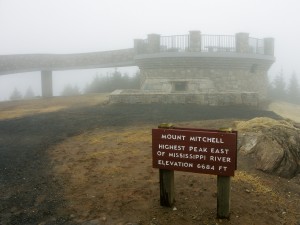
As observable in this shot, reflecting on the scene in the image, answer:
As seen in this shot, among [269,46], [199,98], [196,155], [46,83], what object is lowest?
[196,155]

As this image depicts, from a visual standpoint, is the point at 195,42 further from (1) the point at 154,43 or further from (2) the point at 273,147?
(2) the point at 273,147

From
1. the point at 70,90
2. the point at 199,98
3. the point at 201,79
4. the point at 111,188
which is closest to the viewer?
the point at 111,188

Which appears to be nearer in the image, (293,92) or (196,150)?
(196,150)

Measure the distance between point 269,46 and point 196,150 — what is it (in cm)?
2072

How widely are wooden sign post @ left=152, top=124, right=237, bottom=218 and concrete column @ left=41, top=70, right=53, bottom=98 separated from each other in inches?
999

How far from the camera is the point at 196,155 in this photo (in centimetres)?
509

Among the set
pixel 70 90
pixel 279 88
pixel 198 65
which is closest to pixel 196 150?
pixel 198 65

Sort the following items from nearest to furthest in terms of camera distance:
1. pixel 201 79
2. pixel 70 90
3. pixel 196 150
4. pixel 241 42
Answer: pixel 196 150, pixel 201 79, pixel 241 42, pixel 70 90

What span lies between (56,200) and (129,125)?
6.55 meters

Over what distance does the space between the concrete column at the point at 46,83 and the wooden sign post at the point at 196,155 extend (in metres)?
25.4

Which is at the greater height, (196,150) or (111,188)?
(196,150)

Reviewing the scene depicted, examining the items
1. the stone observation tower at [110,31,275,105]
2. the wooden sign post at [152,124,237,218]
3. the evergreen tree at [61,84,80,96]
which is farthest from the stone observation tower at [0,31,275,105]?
the evergreen tree at [61,84,80,96]

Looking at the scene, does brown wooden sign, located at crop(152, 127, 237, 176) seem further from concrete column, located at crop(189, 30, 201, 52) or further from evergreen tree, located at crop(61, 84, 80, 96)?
evergreen tree, located at crop(61, 84, 80, 96)

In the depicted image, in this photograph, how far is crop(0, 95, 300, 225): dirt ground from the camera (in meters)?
5.17
